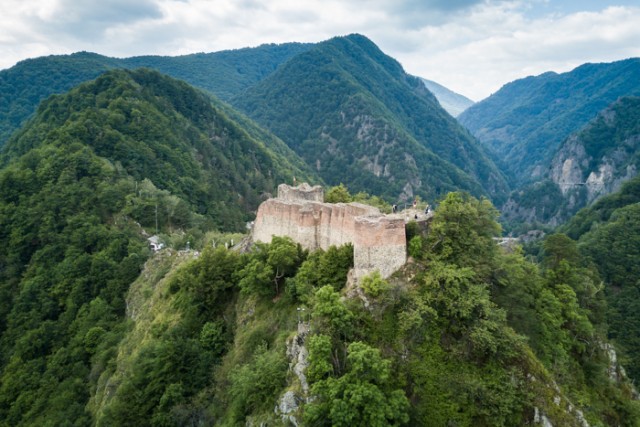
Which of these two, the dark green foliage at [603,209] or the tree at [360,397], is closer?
the tree at [360,397]

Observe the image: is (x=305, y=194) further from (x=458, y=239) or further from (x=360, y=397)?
(x=360, y=397)

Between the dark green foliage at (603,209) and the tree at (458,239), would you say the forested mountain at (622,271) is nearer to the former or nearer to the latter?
the dark green foliage at (603,209)

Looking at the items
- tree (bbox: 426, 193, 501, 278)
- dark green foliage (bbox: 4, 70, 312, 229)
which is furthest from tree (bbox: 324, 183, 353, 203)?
dark green foliage (bbox: 4, 70, 312, 229)

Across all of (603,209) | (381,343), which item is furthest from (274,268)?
(603,209)

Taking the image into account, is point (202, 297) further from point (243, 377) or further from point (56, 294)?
point (56, 294)

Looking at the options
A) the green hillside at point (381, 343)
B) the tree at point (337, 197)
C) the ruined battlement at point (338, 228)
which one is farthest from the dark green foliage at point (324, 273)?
the tree at point (337, 197)

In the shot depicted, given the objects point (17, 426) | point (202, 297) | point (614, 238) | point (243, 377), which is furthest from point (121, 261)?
point (614, 238)

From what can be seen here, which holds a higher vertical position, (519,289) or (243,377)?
(519,289)

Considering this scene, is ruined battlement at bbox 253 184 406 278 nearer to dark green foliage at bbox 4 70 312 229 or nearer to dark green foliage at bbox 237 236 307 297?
dark green foliage at bbox 237 236 307 297
